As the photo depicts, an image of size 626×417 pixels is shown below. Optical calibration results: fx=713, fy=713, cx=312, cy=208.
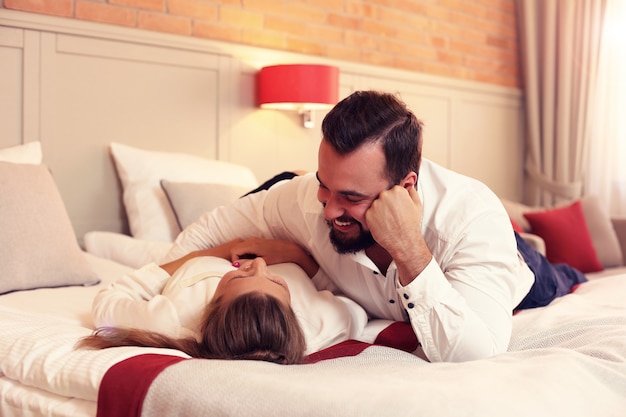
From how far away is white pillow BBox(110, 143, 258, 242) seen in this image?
295 centimetres

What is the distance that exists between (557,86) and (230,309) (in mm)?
4425

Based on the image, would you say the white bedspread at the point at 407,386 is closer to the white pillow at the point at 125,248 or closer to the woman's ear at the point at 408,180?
the woman's ear at the point at 408,180

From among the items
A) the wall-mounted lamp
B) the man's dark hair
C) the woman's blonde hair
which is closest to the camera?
the woman's blonde hair

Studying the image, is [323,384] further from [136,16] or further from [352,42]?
[352,42]

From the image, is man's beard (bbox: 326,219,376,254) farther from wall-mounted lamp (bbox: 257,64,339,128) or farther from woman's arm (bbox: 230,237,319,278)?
wall-mounted lamp (bbox: 257,64,339,128)

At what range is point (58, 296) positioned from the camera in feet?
7.06

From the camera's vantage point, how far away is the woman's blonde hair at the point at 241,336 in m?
1.43

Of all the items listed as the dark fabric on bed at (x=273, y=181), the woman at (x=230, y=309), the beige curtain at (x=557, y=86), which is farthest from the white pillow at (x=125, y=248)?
the beige curtain at (x=557, y=86)

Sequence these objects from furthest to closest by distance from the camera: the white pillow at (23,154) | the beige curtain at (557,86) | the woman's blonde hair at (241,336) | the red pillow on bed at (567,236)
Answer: the beige curtain at (557,86), the red pillow on bed at (567,236), the white pillow at (23,154), the woman's blonde hair at (241,336)

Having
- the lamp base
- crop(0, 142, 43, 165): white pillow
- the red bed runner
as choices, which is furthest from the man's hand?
the lamp base

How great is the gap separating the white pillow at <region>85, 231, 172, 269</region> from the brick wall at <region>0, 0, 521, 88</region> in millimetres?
959

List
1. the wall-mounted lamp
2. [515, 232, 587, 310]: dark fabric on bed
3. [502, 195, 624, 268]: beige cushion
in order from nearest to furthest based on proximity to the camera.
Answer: [515, 232, 587, 310]: dark fabric on bed, the wall-mounted lamp, [502, 195, 624, 268]: beige cushion

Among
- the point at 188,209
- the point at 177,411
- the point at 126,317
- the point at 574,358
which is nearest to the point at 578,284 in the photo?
the point at 574,358

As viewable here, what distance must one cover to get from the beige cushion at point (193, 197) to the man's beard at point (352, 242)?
1.27 meters
